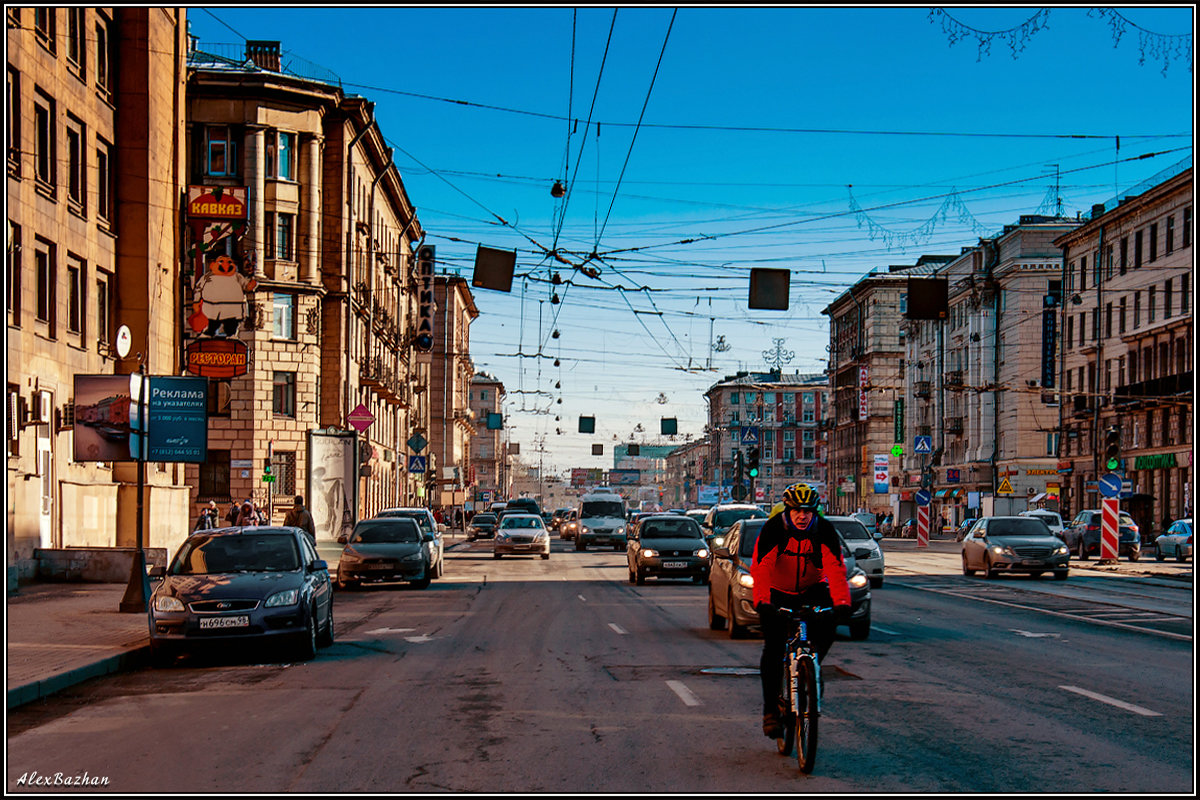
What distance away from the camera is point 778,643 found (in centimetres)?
890

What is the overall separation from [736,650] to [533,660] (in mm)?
2387

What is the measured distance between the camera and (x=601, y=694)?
12.1 meters

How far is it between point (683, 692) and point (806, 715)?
3.87 m

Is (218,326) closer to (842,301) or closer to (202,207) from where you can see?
(202,207)

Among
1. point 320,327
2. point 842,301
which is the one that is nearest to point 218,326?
point 320,327

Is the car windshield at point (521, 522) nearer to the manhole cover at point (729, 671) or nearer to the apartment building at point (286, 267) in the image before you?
the apartment building at point (286, 267)

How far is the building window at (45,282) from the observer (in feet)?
96.1

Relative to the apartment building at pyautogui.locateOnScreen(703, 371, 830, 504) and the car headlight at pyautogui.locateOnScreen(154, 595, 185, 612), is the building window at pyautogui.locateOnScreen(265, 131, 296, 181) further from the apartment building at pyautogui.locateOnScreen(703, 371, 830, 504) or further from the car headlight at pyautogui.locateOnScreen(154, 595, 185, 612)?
the apartment building at pyautogui.locateOnScreen(703, 371, 830, 504)

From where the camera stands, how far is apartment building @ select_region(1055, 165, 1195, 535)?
59.2m

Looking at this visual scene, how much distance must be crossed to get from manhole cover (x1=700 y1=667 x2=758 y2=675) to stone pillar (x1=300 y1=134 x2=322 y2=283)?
41.2 meters

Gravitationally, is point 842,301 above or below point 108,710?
above

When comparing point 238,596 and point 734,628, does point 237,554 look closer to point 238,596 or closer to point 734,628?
point 238,596

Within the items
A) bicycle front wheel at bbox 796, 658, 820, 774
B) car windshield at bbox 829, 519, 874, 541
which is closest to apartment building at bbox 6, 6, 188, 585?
car windshield at bbox 829, 519, 874, 541

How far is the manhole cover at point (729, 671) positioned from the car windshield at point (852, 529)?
14.6 metres
